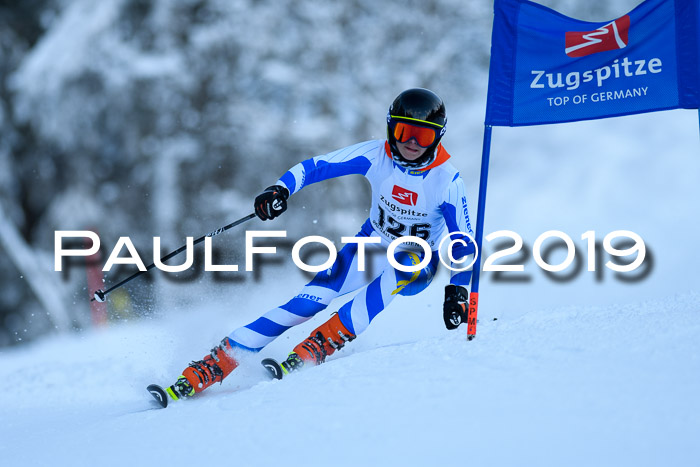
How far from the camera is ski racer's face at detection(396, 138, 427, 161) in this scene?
146 inches

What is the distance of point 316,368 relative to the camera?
3580mm

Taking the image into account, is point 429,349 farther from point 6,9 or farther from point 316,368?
point 6,9

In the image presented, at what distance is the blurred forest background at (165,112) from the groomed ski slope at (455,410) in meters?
7.60

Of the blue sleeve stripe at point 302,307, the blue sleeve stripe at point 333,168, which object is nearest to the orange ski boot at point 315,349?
the blue sleeve stripe at point 302,307

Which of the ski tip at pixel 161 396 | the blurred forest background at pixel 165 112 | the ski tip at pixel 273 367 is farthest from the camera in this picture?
the blurred forest background at pixel 165 112

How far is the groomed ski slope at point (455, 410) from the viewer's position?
7.91 ft

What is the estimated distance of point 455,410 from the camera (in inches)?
107

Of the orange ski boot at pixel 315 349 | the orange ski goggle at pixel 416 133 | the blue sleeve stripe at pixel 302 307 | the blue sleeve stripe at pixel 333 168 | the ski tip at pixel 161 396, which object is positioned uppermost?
the orange ski goggle at pixel 416 133

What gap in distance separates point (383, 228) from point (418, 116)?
0.79 metres

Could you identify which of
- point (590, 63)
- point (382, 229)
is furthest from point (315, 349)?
point (590, 63)

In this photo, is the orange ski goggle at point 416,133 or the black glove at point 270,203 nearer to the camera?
the orange ski goggle at point 416,133

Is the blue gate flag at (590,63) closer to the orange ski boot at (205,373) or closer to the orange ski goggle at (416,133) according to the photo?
the orange ski goggle at (416,133)

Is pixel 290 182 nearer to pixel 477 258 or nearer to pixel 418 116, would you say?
pixel 418 116

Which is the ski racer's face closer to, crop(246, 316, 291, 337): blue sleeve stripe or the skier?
the skier
